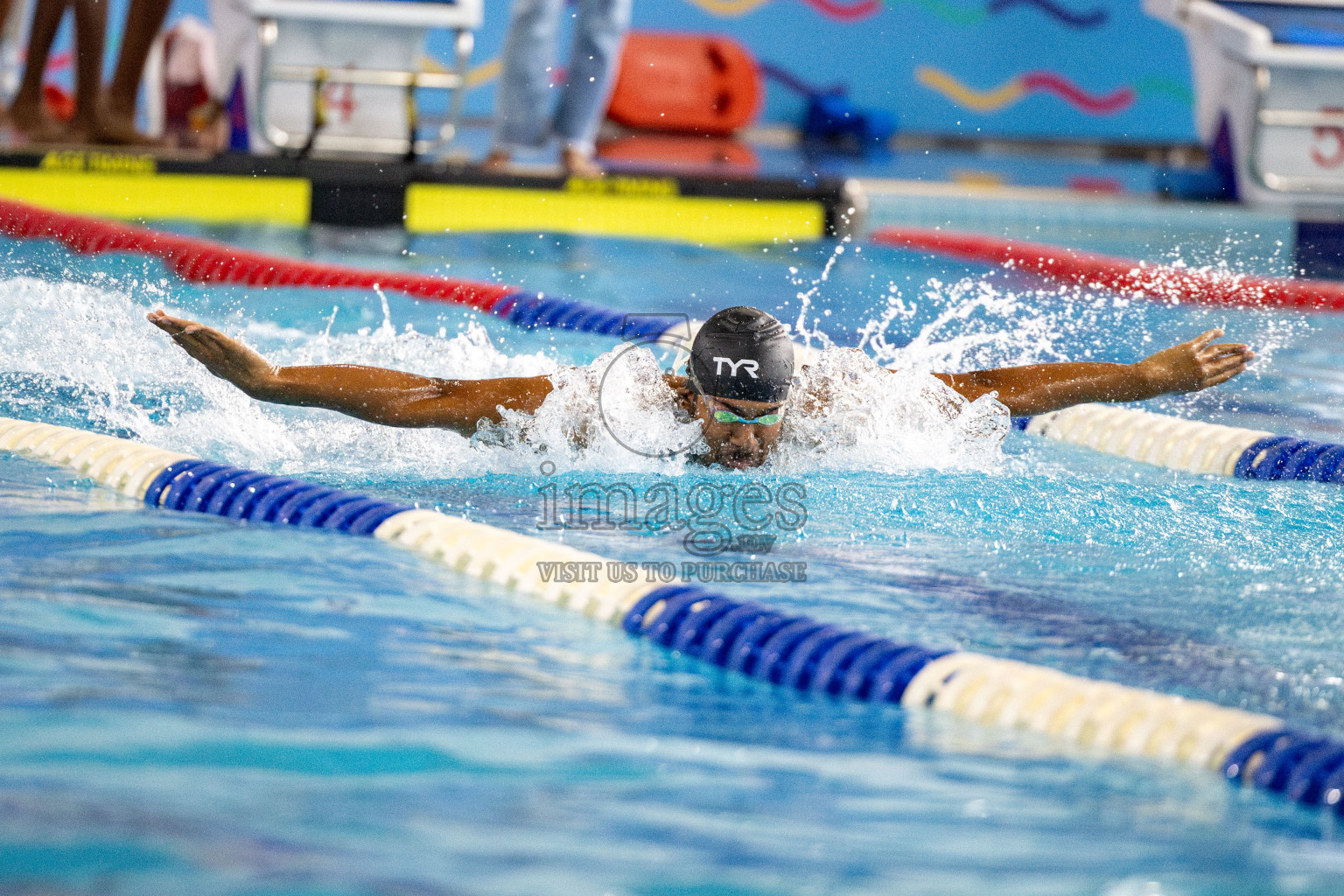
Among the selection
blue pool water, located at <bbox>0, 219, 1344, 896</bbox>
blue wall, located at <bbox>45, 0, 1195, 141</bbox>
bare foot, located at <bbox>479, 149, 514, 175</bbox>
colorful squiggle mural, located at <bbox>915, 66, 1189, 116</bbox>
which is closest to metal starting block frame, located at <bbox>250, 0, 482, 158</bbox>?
bare foot, located at <bbox>479, 149, 514, 175</bbox>

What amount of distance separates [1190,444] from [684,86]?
→ 8114 mm

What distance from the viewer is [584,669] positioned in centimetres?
249

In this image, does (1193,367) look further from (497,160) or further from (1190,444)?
(497,160)

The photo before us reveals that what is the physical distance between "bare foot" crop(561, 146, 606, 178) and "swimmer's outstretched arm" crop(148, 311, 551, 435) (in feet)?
13.4

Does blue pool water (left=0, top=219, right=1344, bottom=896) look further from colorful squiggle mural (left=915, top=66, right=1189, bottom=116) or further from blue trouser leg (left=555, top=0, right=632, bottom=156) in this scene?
colorful squiggle mural (left=915, top=66, right=1189, bottom=116)

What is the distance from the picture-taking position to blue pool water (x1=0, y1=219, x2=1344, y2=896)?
1.86m

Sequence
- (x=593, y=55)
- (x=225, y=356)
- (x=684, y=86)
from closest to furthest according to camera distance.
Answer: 1. (x=225, y=356)
2. (x=593, y=55)
3. (x=684, y=86)

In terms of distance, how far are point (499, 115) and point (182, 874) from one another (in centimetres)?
606

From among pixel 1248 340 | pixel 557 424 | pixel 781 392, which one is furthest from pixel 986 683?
pixel 1248 340

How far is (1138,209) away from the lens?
8.25 meters

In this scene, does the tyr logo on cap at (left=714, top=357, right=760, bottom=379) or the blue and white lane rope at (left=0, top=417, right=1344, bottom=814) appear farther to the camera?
the tyr logo on cap at (left=714, top=357, right=760, bottom=379)

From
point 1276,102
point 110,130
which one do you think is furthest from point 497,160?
point 1276,102

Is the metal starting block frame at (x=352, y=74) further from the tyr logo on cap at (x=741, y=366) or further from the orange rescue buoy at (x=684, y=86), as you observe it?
the tyr logo on cap at (x=741, y=366)

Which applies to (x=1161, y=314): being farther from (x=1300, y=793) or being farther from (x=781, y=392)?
(x=1300, y=793)
